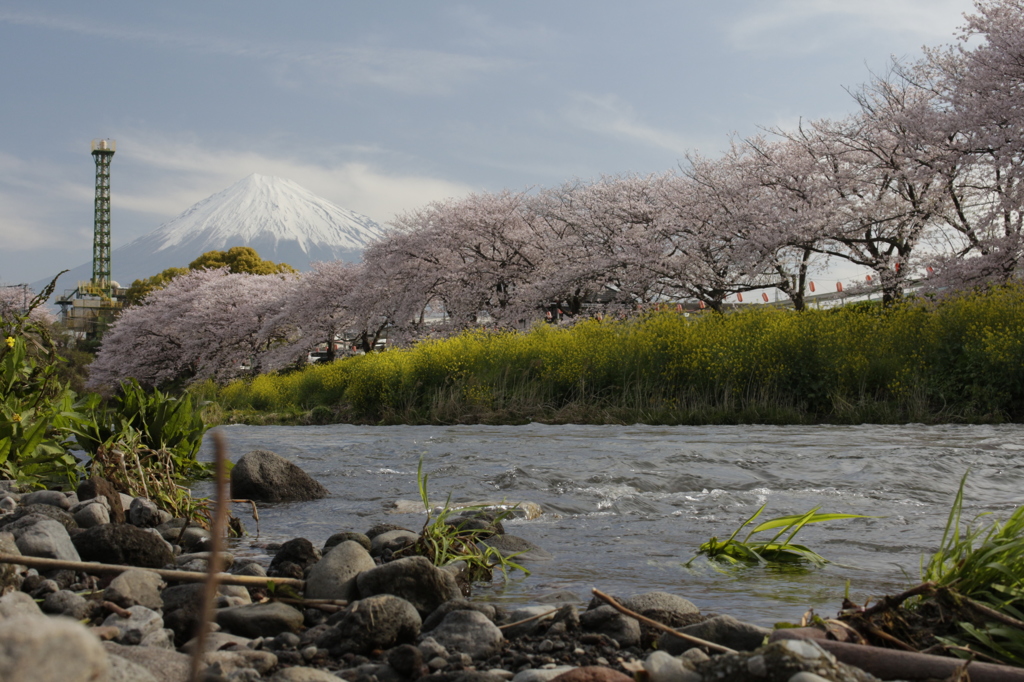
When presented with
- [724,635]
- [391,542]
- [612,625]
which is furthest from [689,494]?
[724,635]

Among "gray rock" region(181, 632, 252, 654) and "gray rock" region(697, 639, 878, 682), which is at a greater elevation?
"gray rock" region(697, 639, 878, 682)

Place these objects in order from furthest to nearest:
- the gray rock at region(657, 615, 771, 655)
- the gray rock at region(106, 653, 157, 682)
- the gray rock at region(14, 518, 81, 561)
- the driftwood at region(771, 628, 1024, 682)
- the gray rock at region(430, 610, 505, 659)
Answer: the gray rock at region(14, 518, 81, 561)
the gray rock at region(430, 610, 505, 659)
the gray rock at region(657, 615, 771, 655)
the driftwood at region(771, 628, 1024, 682)
the gray rock at region(106, 653, 157, 682)

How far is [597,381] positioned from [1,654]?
13460mm

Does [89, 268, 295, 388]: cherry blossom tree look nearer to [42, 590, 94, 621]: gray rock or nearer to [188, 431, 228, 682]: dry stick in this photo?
[42, 590, 94, 621]: gray rock

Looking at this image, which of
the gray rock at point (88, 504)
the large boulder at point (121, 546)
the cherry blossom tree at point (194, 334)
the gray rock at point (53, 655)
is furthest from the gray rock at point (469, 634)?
the cherry blossom tree at point (194, 334)

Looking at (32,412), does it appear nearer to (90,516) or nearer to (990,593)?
(90,516)

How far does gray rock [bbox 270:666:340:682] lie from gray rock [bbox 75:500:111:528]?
240 cm

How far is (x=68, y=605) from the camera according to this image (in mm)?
2496

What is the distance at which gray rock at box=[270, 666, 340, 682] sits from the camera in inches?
80.4

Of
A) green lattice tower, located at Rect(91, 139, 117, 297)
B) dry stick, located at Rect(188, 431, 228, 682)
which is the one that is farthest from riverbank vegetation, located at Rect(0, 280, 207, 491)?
green lattice tower, located at Rect(91, 139, 117, 297)

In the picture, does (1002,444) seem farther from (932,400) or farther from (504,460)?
(504,460)

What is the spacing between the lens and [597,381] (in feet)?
46.0

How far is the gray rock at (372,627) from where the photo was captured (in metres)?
2.43

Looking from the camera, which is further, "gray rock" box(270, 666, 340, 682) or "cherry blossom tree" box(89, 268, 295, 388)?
"cherry blossom tree" box(89, 268, 295, 388)
